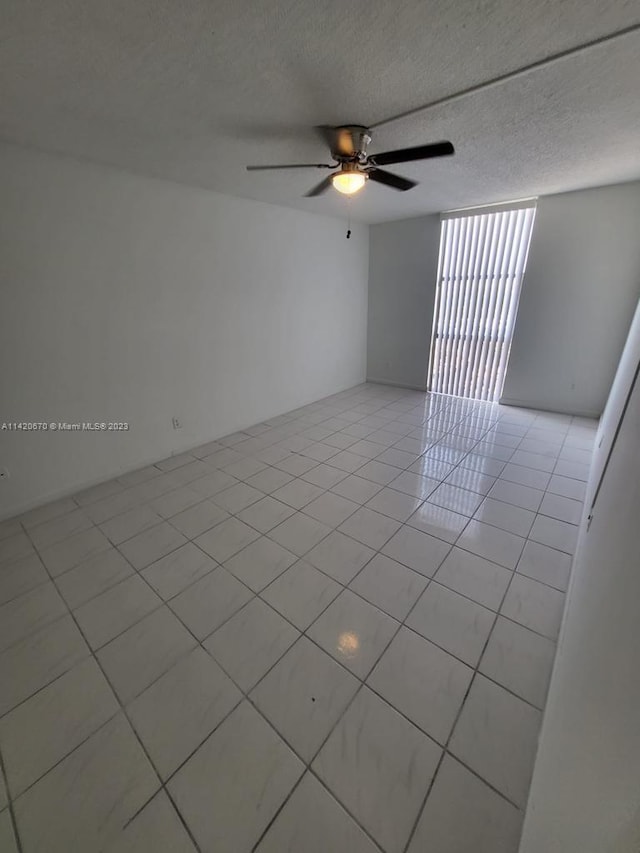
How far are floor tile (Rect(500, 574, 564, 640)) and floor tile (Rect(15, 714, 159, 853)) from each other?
167 cm

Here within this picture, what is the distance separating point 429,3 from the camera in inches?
44.7

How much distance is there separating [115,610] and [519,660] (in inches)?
77.0

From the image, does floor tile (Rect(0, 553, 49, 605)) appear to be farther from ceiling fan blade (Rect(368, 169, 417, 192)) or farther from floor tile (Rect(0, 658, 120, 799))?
ceiling fan blade (Rect(368, 169, 417, 192))

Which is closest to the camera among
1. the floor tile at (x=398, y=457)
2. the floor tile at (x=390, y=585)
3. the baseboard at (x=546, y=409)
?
the floor tile at (x=390, y=585)

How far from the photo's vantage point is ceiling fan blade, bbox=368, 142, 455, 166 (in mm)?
1647

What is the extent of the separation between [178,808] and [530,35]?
9.73 feet

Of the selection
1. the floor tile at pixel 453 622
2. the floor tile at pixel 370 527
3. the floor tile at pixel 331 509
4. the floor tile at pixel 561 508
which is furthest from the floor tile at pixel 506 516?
the floor tile at pixel 331 509

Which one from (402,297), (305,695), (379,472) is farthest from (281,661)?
(402,297)

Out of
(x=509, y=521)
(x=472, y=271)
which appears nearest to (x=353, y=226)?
(x=472, y=271)

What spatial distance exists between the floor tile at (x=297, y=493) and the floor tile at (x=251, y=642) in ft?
3.03

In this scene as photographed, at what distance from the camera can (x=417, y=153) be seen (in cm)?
174

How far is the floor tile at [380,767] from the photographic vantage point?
1.06m

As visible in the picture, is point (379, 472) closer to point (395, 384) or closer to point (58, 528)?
point (58, 528)

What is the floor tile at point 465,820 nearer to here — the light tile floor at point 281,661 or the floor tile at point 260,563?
the light tile floor at point 281,661
